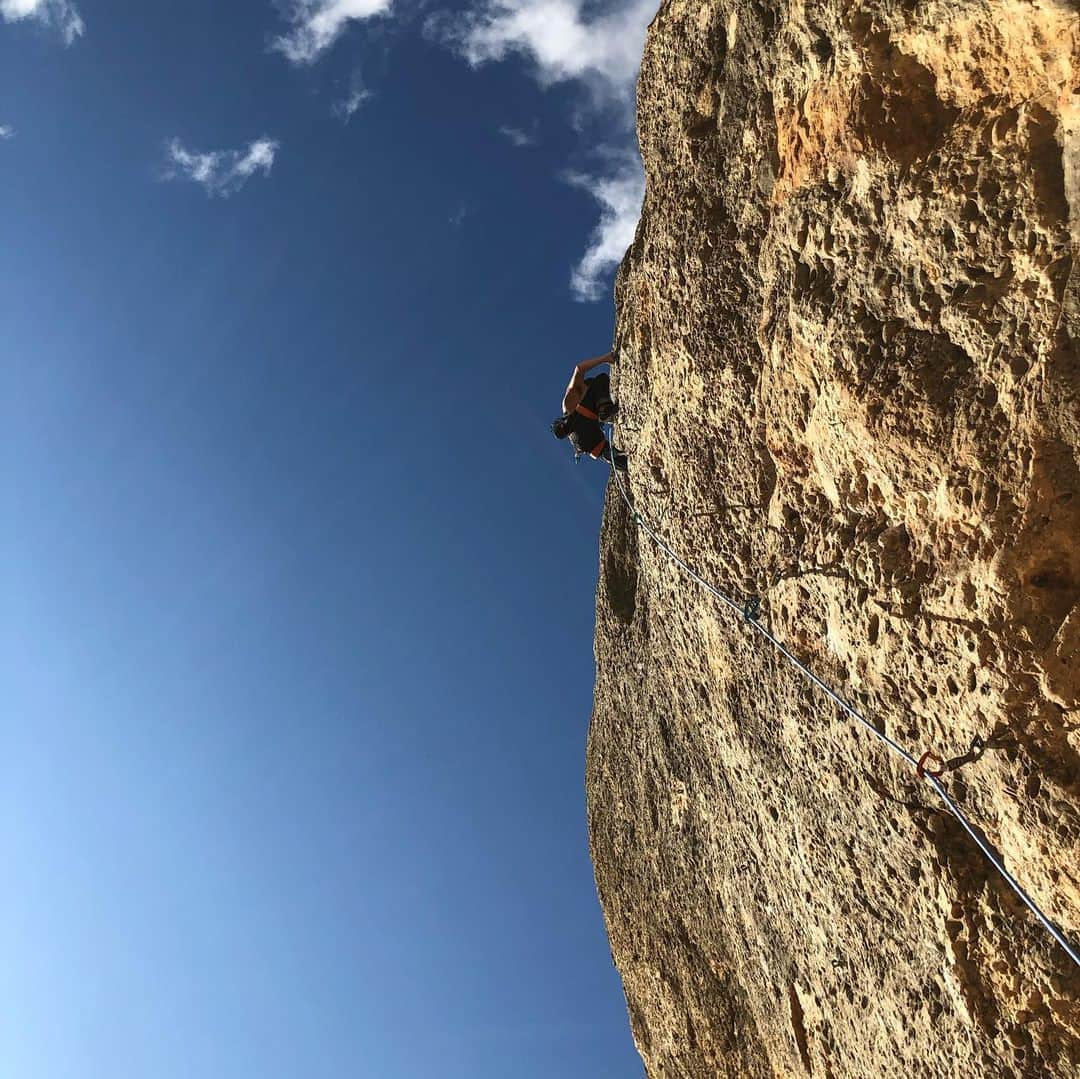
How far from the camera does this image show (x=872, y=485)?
3.96 m

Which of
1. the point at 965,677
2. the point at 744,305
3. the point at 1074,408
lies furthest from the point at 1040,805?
the point at 744,305

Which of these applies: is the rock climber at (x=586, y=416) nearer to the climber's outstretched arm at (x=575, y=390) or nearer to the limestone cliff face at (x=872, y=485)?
the climber's outstretched arm at (x=575, y=390)

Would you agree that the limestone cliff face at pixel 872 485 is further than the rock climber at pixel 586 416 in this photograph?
No

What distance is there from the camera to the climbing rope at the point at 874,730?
3225 millimetres

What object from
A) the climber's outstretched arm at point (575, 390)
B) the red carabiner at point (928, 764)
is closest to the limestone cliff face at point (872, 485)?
the red carabiner at point (928, 764)

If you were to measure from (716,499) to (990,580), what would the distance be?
210 cm

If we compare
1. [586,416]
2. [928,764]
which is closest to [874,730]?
[928,764]

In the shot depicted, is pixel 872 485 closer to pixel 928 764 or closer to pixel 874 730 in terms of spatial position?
pixel 874 730

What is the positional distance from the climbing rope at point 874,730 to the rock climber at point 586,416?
26.6 inches

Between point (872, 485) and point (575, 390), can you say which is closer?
point (872, 485)

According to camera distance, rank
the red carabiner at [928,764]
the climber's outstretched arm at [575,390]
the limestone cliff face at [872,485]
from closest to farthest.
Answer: the limestone cliff face at [872,485]
the red carabiner at [928,764]
the climber's outstretched arm at [575,390]

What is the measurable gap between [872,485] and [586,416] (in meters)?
4.17

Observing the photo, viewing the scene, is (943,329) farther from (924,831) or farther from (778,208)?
(924,831)

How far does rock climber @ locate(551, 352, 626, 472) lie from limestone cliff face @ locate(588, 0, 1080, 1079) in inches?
53.2
